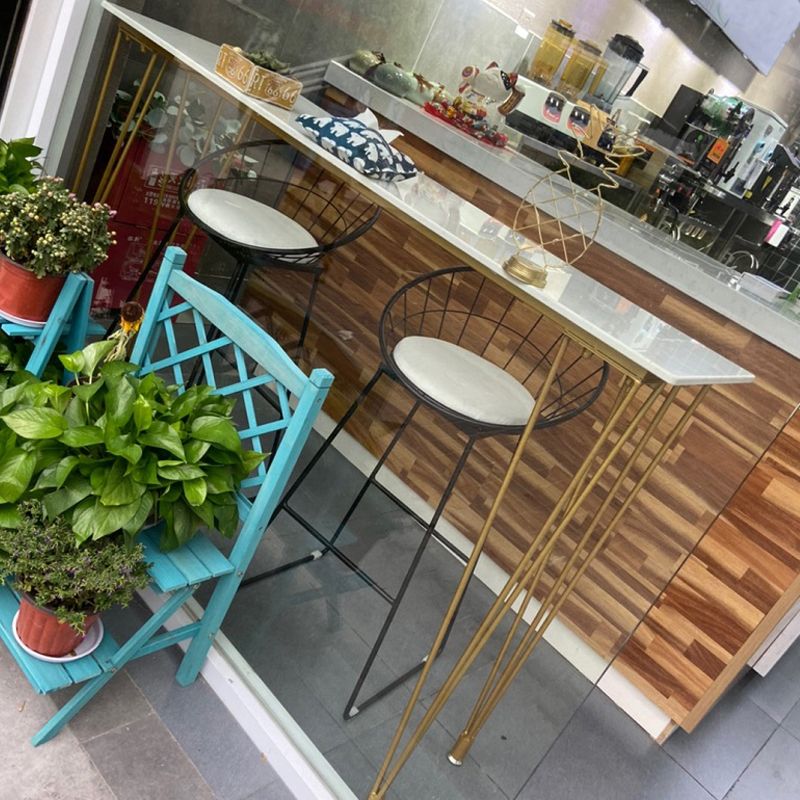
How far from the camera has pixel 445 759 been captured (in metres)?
1.61

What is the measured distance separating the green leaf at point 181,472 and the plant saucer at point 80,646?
357 millimetres

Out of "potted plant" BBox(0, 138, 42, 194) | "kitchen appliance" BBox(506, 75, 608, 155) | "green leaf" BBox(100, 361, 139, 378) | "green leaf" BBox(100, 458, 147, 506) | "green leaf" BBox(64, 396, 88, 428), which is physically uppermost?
"kitchen appliance" BBox(506, 75, 608, 155)

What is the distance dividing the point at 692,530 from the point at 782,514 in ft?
2.55

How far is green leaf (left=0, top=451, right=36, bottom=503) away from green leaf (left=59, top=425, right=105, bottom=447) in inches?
3.4

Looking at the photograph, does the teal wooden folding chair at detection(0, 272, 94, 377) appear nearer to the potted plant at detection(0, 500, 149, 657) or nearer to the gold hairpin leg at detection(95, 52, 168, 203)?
the potted plant at detection(0, 500, 149, 657)

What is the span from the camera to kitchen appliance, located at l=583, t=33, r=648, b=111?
2.29 meters

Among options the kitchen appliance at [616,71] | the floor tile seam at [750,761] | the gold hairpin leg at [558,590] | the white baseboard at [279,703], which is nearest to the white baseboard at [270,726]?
the white baseboard at [279,703]

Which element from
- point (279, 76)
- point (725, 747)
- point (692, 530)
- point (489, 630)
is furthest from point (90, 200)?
point (725, 747)

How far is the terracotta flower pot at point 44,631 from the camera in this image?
149 centimetres

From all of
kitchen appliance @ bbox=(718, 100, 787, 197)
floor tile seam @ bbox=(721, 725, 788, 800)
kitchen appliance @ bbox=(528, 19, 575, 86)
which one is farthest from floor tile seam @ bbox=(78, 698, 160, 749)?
kitchen appliance @ bbox=(528, 19, 575, 86)

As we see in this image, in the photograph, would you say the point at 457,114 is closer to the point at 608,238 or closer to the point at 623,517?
the point at 608,238

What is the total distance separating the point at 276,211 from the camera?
1.90 metres

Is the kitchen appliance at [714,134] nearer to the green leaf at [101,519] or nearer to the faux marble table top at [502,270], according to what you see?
the faux marble table top at [502,270]

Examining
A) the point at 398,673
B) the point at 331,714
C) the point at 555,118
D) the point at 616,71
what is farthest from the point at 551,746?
the point at 616,71
